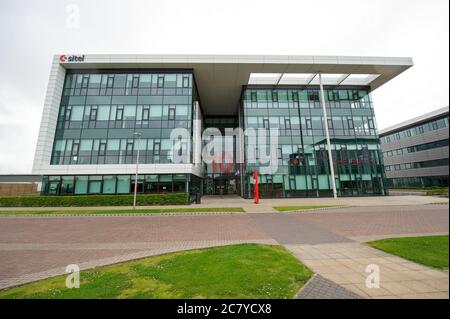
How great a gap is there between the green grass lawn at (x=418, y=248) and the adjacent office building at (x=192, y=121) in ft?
65.5

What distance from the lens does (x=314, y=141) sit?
29.9m

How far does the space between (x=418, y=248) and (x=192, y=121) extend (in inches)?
981

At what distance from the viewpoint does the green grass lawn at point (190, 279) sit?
4.05 metres

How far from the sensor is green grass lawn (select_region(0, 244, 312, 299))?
13.3 ft

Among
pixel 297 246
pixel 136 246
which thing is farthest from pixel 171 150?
pixel 297 246

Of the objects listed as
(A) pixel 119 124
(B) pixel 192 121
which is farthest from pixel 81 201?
(B) pixel 192 121

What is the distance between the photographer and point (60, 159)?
79.9 feet

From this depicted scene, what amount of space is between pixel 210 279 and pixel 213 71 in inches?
1130

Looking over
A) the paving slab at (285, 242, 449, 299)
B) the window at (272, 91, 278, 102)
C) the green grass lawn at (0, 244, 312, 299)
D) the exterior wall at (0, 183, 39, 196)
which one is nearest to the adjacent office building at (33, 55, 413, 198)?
the window at (272, 91, 278, 102)

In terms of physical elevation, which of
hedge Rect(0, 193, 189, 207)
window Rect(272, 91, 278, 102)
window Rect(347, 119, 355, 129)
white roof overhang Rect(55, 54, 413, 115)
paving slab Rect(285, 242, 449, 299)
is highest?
white roof overhang Rect(55, 54, 413, 115)

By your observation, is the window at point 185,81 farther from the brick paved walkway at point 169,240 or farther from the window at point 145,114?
the brick paved walkway at point 169,240

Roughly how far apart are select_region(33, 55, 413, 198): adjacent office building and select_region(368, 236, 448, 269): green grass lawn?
65.5 feet

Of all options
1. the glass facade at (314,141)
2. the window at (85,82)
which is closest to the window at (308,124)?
the glass facade at (314,141)

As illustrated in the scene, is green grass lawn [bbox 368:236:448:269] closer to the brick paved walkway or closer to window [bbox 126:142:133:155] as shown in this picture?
the brick paved walkway
